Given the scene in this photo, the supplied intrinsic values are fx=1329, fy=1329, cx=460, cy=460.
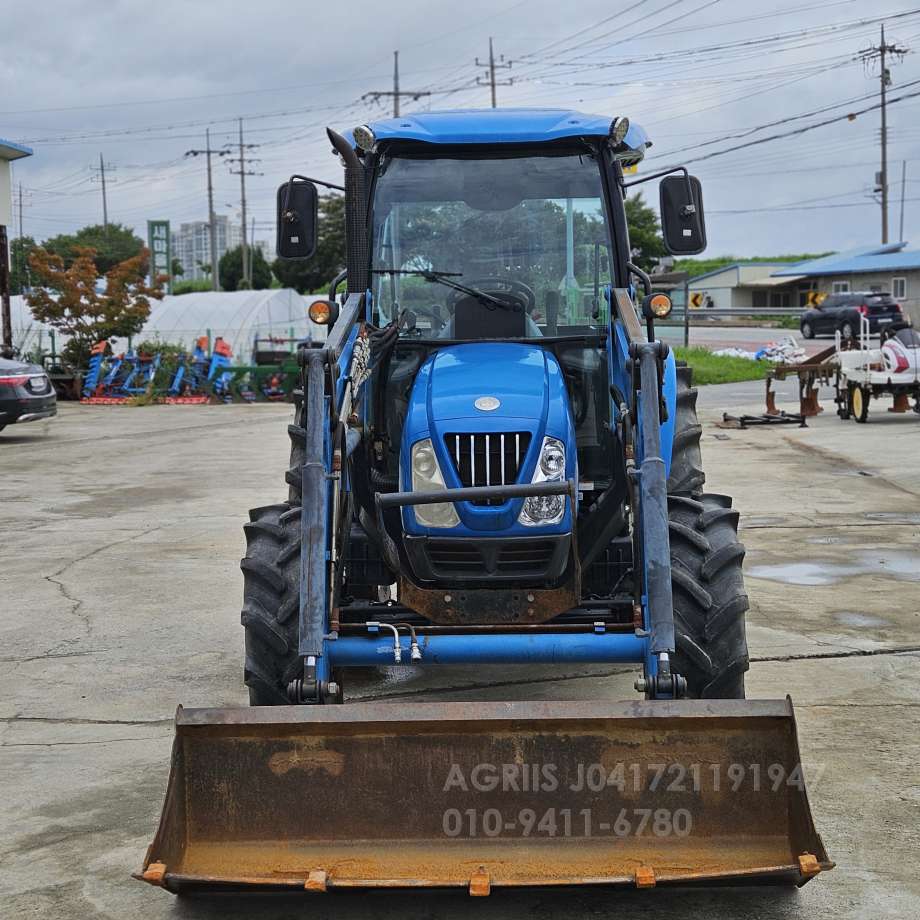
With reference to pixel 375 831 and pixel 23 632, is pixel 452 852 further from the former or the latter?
pixel 23 632

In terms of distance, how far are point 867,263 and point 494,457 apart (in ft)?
217

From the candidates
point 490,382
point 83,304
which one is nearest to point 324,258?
point 83,304

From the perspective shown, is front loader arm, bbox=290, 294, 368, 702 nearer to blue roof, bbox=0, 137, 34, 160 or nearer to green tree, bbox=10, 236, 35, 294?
blue roof, bbox=0, 137, 34, 160

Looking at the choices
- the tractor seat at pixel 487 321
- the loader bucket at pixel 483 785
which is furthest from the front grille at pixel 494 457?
the loader bucket at pixel 483 785

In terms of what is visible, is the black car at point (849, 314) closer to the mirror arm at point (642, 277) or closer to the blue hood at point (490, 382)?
the mirror arm at point (642, 277)

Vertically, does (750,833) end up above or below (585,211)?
below

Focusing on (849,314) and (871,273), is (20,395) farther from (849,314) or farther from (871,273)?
(871,273)

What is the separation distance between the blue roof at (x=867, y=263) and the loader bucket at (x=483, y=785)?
203ft

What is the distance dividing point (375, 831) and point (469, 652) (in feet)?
3.20

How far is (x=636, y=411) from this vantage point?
5273mm

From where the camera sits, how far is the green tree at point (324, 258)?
2665 inches

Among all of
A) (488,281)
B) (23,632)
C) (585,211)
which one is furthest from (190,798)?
(23,632)

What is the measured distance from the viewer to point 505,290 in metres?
6.16

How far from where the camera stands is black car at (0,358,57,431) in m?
20.2
